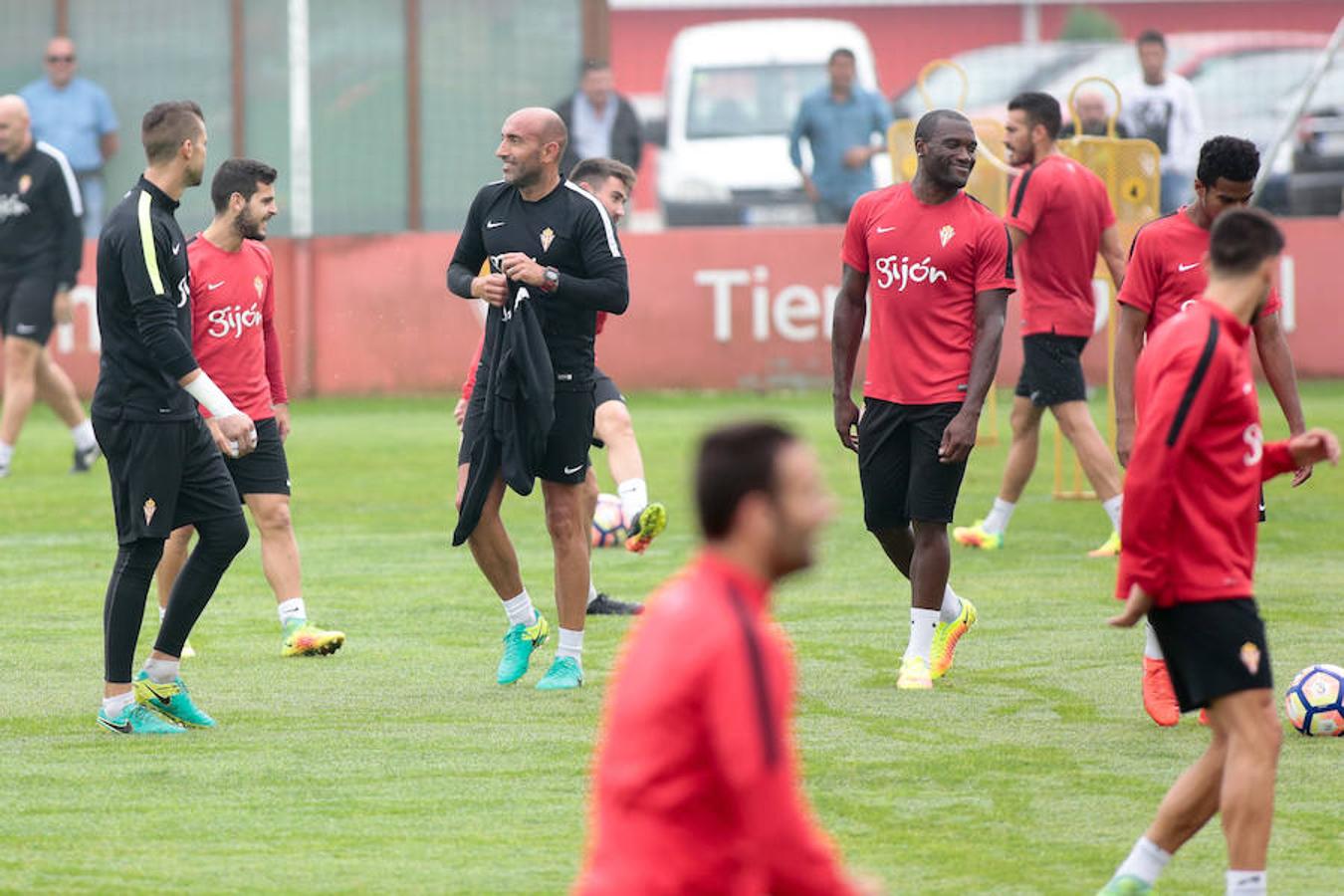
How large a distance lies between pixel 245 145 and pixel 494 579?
50.3 feet

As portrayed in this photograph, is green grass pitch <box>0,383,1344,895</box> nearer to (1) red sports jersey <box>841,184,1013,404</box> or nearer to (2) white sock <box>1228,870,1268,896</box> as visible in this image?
(2) white sock <box>1228,870,1268,896</box>

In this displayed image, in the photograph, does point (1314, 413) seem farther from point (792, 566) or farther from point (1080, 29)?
point (1080, 29)

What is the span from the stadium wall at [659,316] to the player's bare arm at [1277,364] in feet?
43.7

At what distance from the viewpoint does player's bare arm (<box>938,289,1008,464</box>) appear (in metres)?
9.02

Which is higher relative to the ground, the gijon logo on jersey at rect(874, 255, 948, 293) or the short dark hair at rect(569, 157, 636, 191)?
the short dark hair at rect(569, 157, 636, 191)

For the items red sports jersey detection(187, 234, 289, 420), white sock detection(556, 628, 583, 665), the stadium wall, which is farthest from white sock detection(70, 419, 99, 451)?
white sock detection(556, 628, 583, 665)

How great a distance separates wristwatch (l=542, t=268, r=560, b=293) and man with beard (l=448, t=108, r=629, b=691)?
0.07 feet

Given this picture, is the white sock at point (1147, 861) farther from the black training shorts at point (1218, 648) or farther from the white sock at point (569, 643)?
the white sock at point (569, 643)

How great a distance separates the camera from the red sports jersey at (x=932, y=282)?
9141mm

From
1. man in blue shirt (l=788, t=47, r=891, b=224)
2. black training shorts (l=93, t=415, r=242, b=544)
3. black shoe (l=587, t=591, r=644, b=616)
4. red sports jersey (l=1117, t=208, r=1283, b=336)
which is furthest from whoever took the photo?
man in blue shirt (l=788, t=47, r=891, b=224)

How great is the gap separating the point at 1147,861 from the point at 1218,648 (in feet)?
1.94

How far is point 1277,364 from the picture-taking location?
8.55m

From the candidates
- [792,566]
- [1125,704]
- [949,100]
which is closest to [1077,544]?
[1125,704]

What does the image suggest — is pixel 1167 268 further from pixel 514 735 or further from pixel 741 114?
pixel 741 114
